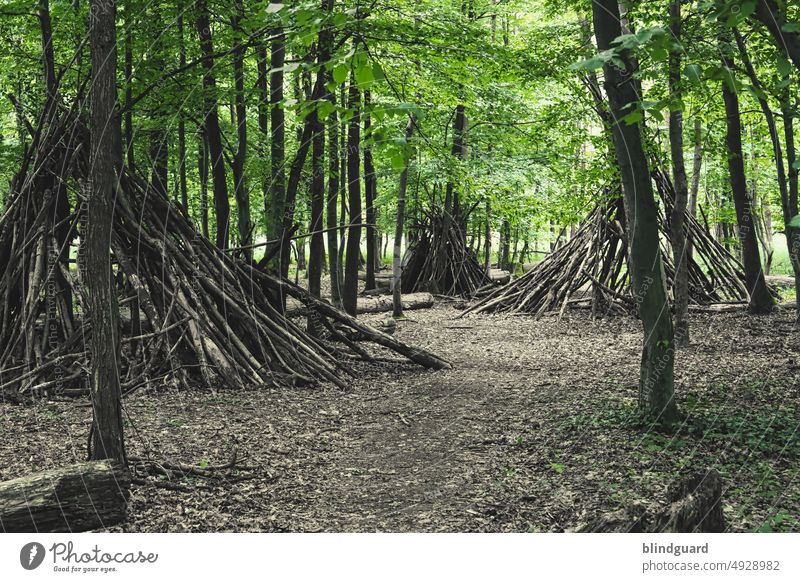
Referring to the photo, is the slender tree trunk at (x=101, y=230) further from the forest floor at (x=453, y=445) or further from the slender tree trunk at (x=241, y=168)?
the slender tree trunk at (x=241, y=168)

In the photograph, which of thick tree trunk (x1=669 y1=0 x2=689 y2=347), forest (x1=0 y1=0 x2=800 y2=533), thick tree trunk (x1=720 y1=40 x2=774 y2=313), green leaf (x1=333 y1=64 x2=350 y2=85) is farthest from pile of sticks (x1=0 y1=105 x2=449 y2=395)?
thick tree trunk (x1=720 y1=40 x2=774 y2=313)

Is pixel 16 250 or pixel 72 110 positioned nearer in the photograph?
pixel 72 110

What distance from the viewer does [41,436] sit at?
4.64 metres

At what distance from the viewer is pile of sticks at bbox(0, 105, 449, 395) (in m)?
6.11

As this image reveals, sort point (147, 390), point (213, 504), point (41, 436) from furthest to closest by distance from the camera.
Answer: point (147, 390) → point (41, 436) → point (213, 504)

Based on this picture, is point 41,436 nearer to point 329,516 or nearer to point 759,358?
point 329,516

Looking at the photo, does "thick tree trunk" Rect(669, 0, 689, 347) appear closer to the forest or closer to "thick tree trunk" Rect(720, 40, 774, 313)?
the forest

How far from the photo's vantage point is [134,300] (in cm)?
650

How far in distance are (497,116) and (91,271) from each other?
11.4 m

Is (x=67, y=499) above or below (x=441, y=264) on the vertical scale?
below

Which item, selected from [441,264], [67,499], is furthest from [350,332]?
[441,264]

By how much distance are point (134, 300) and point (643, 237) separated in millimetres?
4576

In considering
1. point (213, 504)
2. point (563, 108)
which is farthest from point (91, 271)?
point (563, 108)

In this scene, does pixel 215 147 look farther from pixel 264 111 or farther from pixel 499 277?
pixel 499 277
